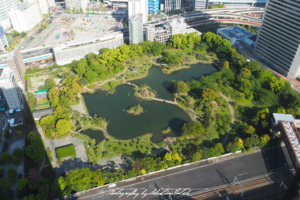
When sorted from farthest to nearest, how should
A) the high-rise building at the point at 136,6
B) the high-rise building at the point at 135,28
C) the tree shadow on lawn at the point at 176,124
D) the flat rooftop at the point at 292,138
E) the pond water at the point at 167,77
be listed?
the high-rise building at the point at 136,6 → the high-rise building at the point at 135,28 → the pond water at the point at 167,77 → the tree shadow on lawn at the point at 176,124 → the flat rooftop at the point at 292,138

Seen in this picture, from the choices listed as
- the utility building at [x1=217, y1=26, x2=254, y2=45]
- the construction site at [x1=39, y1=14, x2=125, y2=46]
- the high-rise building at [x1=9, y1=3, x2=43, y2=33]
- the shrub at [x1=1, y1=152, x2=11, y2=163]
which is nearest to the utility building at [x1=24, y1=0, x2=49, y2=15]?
the construction site at [x1=39, y1=14, x2=125, y2=46]

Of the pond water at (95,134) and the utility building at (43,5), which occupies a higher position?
the utility building at (43,5)

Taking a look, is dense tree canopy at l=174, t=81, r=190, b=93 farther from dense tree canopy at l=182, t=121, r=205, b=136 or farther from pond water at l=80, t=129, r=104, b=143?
pond water at l=80, t=129, r=104, b=143

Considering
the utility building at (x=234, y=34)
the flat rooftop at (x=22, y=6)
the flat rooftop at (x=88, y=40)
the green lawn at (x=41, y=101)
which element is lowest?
the green lawn at (x=41, y=101)

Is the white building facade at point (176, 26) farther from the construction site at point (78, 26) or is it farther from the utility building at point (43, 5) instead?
the utility building at point (43, 5)

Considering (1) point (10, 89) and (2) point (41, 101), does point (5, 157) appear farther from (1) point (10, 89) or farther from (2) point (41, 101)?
(2) point (41, 101)

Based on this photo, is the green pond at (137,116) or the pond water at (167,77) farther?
the pond water at (167,77)

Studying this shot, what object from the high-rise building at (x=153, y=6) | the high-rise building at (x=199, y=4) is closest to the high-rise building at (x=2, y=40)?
the high-rise building at (x=153, y=6)

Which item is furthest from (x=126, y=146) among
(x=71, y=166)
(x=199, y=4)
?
(x=199, y=4)
